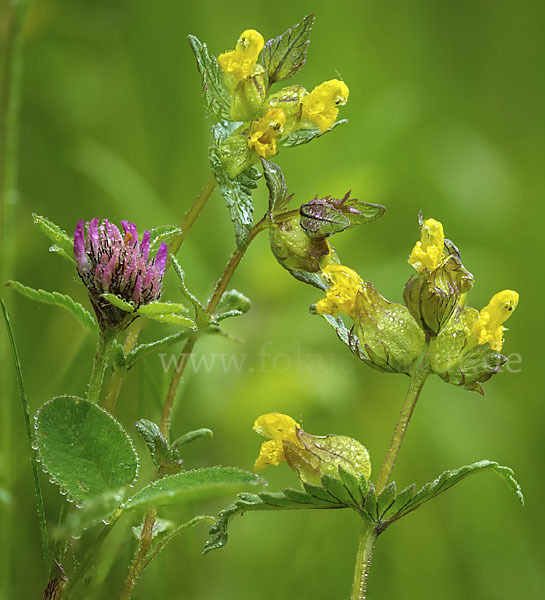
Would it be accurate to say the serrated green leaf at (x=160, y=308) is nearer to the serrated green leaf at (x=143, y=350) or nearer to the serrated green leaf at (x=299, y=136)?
the serrated green leaf at (x=143, y=350)

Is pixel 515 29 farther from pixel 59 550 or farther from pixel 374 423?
pixel 59 550

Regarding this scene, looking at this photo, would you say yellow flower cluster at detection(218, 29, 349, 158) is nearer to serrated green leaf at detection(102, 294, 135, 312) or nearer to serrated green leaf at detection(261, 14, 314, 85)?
serrated green leaf at detection(261, 14, 314, 85)

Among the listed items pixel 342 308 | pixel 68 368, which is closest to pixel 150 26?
pixel 68 368

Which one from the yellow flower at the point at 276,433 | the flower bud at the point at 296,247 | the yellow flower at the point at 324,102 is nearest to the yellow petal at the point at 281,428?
the yellow flower at the point at 276,433

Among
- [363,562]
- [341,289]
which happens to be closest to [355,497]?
[363,562]

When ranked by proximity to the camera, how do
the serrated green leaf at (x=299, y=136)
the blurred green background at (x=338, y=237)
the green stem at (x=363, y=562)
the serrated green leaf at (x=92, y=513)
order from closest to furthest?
the serrated green leaf at (x=92, y=513) < the green stem at (x=363, y=562) < the serrated green leaf at (x=299, y=136) < the blurred green background at (x=338, y=237)
